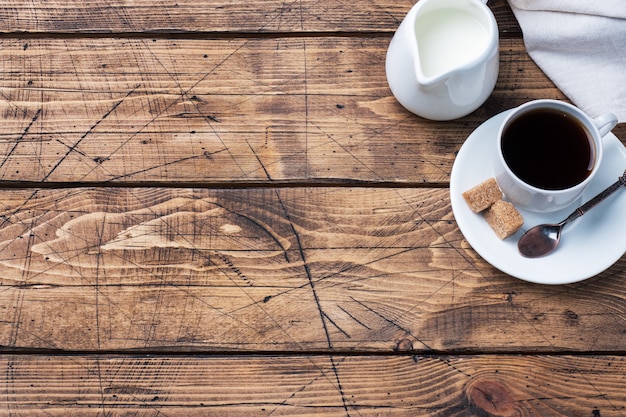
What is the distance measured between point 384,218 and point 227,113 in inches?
9.2

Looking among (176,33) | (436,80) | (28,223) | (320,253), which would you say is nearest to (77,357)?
(28,223)

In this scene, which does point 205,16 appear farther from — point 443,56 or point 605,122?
point 605,122

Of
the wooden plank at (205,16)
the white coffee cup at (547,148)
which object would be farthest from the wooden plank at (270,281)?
the wooden plank at (205,16)

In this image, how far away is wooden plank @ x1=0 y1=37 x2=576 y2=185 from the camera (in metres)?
0.81

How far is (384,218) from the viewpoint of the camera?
0.79 m

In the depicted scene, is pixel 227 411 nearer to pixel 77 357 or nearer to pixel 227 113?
pixel 77 357

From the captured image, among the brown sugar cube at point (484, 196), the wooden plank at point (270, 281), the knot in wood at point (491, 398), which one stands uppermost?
the brown sugar cube at point (484, 196)

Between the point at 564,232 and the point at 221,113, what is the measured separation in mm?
433

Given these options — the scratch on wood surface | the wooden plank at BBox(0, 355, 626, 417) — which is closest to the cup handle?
the wooden plank at BBox(0, 355, 626, 417)

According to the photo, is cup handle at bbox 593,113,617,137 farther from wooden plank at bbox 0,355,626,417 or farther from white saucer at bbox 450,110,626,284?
wooden plank at bbox 0,355,626,417

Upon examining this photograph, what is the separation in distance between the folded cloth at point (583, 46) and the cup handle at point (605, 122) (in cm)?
8

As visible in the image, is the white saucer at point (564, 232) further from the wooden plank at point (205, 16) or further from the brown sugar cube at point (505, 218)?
the wooden plank at point (205, 16)

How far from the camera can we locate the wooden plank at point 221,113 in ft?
2.64

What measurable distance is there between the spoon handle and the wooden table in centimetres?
9
